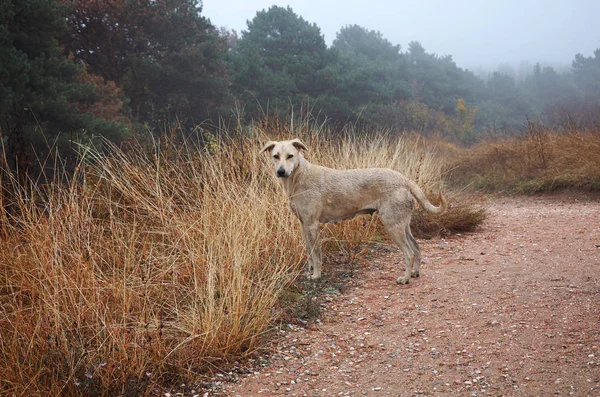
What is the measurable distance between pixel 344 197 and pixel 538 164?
9410 millimetres

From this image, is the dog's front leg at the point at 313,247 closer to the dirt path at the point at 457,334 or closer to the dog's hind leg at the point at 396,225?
the dirt path at the point at 457,334

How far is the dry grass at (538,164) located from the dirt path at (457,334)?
5.23 metres

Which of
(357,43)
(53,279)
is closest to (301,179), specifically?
(53,279)

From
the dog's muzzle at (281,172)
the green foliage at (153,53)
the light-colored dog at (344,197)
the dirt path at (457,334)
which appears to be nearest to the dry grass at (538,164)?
the dirt path at (457,334)

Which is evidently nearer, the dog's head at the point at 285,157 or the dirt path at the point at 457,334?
the dirt path at the point at 457,334

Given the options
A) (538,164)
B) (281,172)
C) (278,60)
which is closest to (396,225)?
(281,172)

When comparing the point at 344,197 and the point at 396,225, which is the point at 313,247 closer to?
the point at 344,197

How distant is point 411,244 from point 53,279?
345 centimetres

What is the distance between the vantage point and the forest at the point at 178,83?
1219 centimetres

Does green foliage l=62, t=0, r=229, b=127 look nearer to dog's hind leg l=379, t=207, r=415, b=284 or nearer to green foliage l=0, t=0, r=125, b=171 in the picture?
green foliage l=0, t=0, r=125, b=171

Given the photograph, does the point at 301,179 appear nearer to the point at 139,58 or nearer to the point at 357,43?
the point at 139,58

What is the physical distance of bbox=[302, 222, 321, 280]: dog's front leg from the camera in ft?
16.7

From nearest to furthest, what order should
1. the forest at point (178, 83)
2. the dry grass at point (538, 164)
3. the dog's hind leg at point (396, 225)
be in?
the dog's hind leg at point (396, 225)
the dry grass at point (538, 164)
the forest at point (178, 83)

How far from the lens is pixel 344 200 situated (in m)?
5.09
